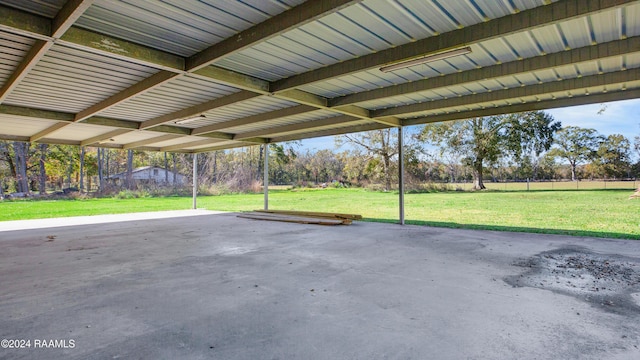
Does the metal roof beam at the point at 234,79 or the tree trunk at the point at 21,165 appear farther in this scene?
→ the tree trunk at the point at 21,165

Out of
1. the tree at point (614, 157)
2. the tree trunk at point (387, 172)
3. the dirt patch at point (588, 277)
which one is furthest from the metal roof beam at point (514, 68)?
the tree at point (614, 157)

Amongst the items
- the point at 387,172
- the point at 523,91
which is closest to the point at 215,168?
the point at 387,172

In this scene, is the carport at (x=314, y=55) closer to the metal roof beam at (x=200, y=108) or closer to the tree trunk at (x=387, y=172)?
the metal roof beam at (x=200, y=108)

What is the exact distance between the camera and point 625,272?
4355 millimetres

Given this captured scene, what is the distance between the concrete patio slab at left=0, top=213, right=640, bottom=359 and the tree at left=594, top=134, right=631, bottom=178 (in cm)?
3336

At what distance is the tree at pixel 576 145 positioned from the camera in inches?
1372

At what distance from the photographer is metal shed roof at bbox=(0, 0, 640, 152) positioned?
3.32 m

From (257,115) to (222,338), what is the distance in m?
6.72

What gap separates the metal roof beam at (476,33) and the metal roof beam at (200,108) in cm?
168

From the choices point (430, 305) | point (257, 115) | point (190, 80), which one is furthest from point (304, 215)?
point (430, 305)

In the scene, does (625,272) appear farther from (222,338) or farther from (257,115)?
(257,115)

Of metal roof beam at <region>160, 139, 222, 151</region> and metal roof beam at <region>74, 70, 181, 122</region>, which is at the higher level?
metal roof beam at <region>74, 70, 181, 122</region>

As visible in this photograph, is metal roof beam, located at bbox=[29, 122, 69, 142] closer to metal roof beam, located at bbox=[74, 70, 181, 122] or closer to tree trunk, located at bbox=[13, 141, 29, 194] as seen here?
metal roof beam, located at bbox=[74, 70, 181, 122]

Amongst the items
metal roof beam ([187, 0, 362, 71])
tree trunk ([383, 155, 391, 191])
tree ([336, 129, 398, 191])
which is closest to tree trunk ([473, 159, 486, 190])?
tree ([336, 129, 398, 191])
